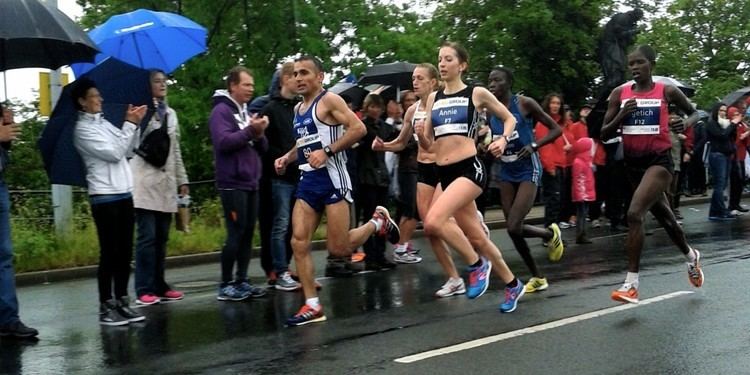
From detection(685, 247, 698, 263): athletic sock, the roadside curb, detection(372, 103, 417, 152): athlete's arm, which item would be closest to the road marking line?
detection(685, 247, 698, 263): athletic sock

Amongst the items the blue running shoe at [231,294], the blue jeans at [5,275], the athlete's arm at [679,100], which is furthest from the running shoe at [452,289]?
the blue jeans at [5,275]

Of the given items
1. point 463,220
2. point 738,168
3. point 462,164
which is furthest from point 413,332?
point 738,168

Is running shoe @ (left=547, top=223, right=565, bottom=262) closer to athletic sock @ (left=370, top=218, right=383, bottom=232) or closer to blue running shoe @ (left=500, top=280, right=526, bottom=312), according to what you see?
athletic sock @ (left=370, top=218, right=383, bottom=232)

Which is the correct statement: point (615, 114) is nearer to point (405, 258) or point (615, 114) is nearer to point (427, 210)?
point (427, 210)

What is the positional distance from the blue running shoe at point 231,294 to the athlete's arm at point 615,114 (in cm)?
355

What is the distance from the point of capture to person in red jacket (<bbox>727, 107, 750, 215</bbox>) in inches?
695

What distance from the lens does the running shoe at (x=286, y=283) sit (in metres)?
9.85

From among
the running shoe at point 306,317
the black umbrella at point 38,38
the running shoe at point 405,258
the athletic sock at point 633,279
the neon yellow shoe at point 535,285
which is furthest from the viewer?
the running shoe at point 405,258

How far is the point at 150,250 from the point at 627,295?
13.8 feet

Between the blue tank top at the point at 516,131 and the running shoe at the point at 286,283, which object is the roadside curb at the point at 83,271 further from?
the blue tank top at the point at 516,131

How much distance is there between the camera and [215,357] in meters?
6.57

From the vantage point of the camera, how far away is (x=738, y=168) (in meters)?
17.9

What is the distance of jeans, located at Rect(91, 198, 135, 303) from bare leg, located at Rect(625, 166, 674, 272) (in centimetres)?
404

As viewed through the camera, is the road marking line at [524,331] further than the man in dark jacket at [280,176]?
No
